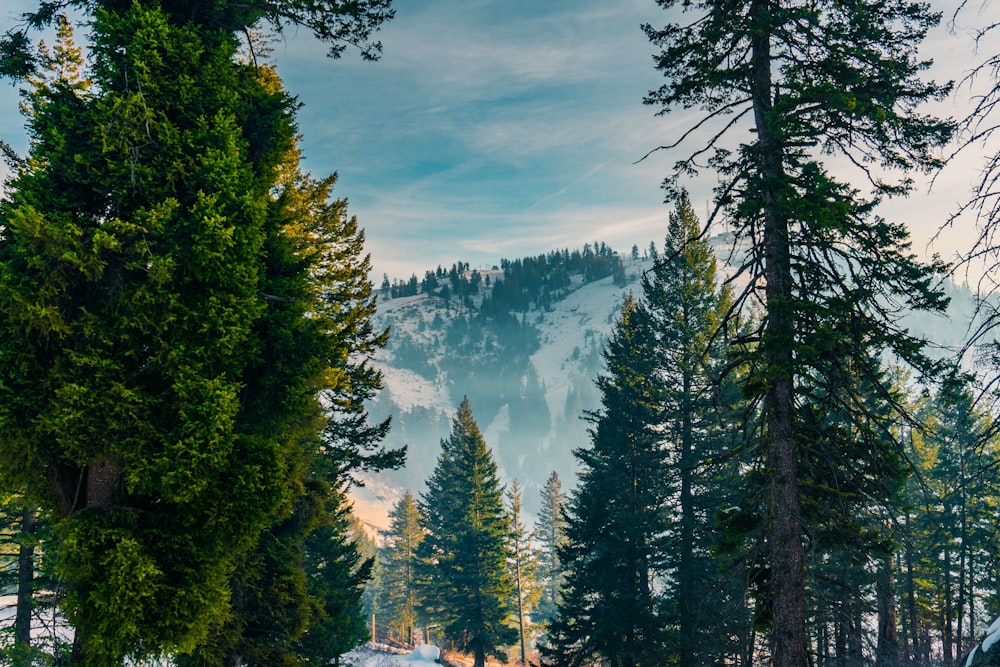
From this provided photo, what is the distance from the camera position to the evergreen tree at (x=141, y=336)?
6496mm

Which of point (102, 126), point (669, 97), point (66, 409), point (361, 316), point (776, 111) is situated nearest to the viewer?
point (66, 409)

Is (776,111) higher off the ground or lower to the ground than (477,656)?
higher

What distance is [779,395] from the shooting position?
848 cm

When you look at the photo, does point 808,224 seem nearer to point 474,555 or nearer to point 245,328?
point 245,328

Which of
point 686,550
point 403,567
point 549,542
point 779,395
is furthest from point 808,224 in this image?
point 549,542

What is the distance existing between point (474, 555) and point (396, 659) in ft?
24.5

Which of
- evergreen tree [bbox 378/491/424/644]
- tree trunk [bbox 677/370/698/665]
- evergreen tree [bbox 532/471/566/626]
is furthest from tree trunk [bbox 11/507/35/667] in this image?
evergreen tree [bbox 532/471/566/626]

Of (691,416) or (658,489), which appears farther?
(658,489)

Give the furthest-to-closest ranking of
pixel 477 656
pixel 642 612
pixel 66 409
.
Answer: pixel 477 656 < pixel 642 612 < pixel 66 409

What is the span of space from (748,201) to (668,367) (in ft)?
37.6

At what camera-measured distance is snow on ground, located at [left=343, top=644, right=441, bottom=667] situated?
98.7 ft

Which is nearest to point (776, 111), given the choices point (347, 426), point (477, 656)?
point (347, 426)

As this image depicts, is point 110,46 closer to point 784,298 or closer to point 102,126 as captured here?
point 102,126

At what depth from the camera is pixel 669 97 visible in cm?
1007
